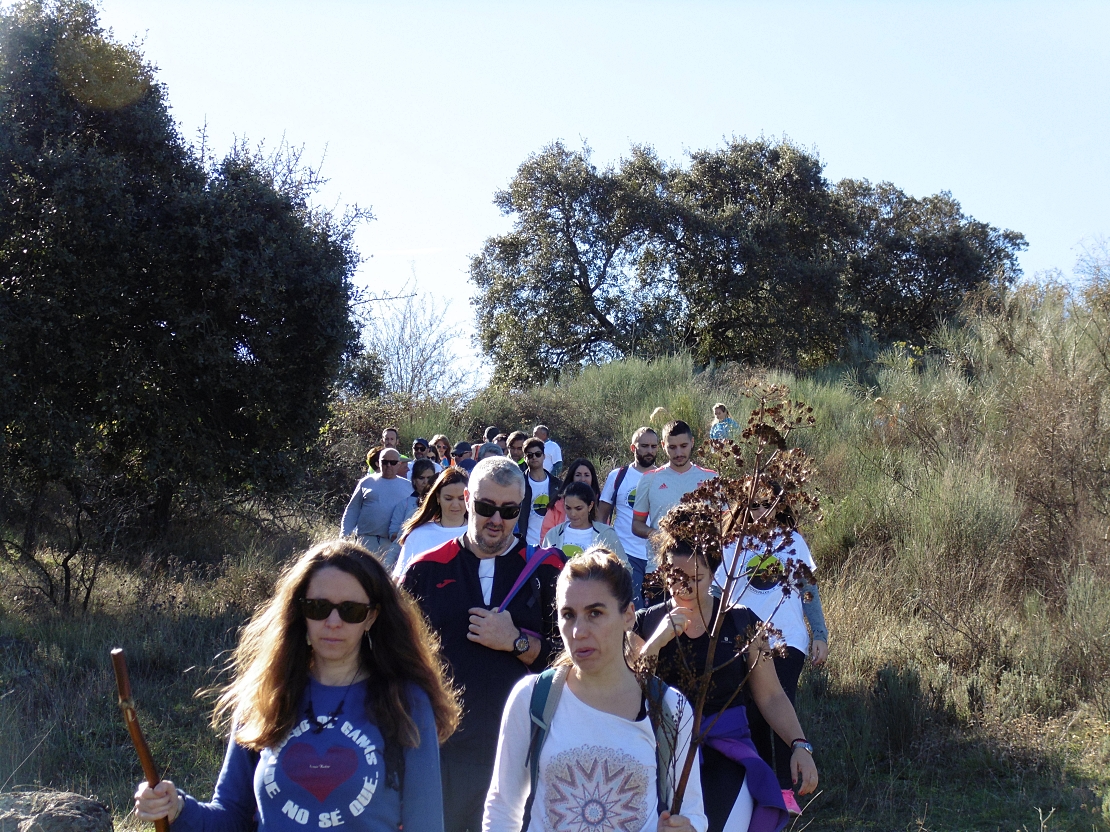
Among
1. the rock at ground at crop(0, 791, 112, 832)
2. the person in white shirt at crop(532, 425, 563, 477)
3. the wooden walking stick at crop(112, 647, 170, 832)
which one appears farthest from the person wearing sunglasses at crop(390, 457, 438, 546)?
the wooden walking stick at crop(112, 647, 170, 832)

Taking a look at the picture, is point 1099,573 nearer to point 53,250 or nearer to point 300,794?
point 300,794

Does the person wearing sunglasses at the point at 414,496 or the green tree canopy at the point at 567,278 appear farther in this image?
the green tree canopy at the point at 567,278

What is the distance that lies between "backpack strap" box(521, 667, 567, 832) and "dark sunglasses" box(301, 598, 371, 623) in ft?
1.93

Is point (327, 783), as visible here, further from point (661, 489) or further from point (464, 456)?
point (464, 456)

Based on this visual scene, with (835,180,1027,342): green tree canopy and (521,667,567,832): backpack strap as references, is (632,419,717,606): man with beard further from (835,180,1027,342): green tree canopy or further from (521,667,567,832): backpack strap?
(835,180,1027,342): green tree canopy

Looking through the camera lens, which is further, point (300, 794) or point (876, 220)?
point (876, 220)

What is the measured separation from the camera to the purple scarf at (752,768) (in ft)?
11.9

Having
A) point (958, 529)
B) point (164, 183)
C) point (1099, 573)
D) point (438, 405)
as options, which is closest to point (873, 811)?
point (1099, 573)

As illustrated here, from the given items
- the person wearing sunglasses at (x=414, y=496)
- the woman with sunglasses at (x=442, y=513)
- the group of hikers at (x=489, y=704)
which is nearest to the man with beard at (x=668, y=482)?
the person wearing sunglasses at (x=414, y=496)

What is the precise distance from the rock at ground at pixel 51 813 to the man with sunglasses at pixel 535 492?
5.45m

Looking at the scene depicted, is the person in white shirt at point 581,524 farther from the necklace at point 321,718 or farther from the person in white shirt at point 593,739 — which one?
the necklace at point 321,718

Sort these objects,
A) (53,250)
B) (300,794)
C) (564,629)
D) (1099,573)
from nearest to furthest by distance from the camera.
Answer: (300,794) → (564,629) → (1099,573) → (53,250)

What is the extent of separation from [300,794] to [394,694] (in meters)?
0.35

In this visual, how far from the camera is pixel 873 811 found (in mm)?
6180
